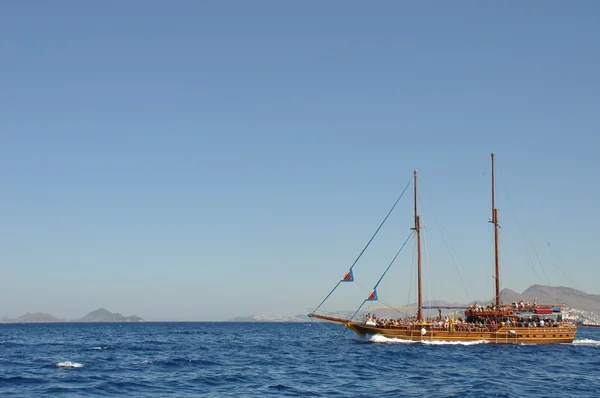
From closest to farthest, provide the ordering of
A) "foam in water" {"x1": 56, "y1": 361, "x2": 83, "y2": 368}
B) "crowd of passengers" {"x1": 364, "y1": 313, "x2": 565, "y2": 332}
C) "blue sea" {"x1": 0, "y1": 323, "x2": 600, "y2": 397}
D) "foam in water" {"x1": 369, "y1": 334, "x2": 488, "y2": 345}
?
"blue sea" {"x1": 0, "y1": 323, "x2": 600, "y2": 397} < "foam in water" {"x1": 56, "y1": 361, "x2": 83, "y2": 368} < "foam in water" {"x1": 369, "y1": 334, "x2": 488, "y2": 345} < "crowd of passengers" {"x1": 364, "y1": 313, "x2": 565, "y2": 332}

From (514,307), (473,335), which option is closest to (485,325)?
(473,335)

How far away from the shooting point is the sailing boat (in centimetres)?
8050

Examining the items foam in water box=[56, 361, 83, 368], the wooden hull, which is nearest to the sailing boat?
the wooden hull

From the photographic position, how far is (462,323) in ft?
270

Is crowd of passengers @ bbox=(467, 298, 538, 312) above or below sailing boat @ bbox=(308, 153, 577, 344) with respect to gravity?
above

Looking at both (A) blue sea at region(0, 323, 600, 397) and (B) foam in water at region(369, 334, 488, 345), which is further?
(B) foam in water at region(369, 334, 488, 345)

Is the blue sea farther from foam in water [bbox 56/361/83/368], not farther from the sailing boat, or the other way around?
the sailing boat

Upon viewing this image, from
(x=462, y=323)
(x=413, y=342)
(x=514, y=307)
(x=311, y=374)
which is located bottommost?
(x=311, y=374)

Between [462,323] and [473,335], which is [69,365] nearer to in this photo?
[462,323]

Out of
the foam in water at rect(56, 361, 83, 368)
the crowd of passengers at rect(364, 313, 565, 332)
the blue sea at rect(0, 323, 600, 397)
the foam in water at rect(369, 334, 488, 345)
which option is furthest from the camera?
the crowd of passengers at rect(364, 313, 565, 332)

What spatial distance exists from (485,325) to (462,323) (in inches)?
119

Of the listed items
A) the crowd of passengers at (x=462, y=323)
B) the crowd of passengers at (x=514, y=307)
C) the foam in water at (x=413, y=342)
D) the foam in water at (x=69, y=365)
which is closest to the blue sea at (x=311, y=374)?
the foam in water at (x=69, y=365)

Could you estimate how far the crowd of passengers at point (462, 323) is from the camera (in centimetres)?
8094

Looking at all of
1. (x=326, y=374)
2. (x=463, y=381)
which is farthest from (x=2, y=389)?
(x=463, y=381)
